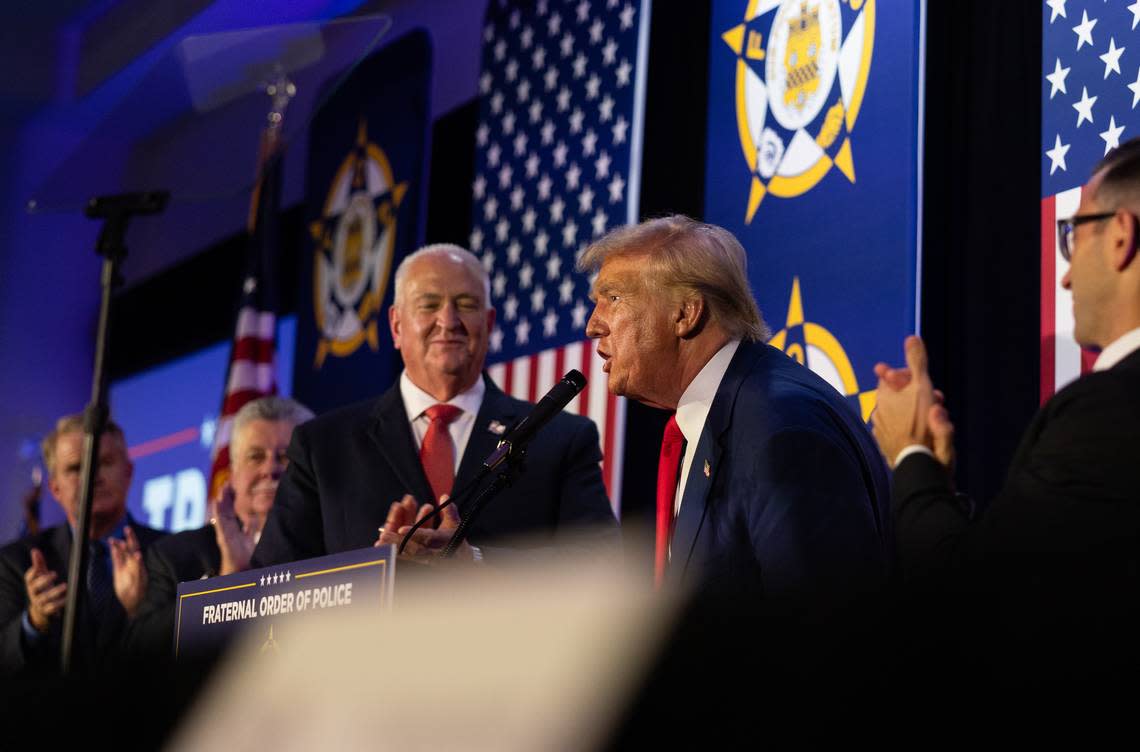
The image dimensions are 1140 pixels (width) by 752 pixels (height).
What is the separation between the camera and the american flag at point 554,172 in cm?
517

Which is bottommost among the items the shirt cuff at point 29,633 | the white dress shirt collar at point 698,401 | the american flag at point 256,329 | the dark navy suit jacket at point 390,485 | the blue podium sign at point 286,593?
the shirt cuff at point 29,633

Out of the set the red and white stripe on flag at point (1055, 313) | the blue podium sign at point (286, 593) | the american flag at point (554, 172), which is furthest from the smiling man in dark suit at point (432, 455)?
the american flag at point (554, 172)

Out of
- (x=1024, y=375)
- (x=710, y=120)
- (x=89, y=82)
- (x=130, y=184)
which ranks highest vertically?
(x=89, y=82)

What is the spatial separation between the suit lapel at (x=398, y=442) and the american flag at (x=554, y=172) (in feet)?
5.22

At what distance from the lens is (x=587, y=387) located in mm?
5258

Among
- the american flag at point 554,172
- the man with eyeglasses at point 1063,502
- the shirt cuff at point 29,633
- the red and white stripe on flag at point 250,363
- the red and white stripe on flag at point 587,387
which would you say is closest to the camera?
the man with eyeglasses at point 1063,502

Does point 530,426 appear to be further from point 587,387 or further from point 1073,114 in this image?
point 587,387

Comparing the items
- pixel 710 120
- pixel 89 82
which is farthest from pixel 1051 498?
pixel 89 82

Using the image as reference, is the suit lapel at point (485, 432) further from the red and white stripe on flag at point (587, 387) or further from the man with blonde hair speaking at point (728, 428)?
the red and white stripe on flag at point (587, 387)

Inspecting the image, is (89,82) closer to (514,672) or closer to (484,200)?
(484,200)

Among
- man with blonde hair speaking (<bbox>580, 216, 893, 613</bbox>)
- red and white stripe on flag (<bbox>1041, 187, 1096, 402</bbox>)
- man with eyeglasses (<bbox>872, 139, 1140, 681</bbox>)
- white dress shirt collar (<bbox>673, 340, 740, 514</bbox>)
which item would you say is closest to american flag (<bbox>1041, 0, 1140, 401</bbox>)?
red and white stripe on flag (<bbox>1041, 187, 1096, 402</bbox>)

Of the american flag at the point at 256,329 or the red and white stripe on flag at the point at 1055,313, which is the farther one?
Answer: the american flag at the point at 256,329

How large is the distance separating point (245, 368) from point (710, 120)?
2.87 meters

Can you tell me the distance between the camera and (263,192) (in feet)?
23.5
